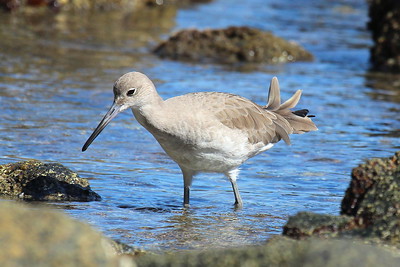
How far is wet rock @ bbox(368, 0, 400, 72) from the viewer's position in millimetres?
15008

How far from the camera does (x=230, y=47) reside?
15.6 meters

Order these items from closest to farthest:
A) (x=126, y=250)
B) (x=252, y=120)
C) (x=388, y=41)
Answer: (x=126, y=250) → (x=252, y=120) → (x=388, y=41)

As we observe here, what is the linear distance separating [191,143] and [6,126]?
3778 mm

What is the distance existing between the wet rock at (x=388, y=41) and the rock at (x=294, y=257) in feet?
37.4

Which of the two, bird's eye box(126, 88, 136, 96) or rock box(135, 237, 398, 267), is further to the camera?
bird's eye box(126, 88, 136, 96)

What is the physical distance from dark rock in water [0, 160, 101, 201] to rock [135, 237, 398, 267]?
286 cm

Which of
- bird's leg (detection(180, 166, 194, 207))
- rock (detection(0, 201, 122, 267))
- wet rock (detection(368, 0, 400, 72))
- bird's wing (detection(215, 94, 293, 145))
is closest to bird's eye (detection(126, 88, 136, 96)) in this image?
bird's wing (detection(215, 94, 293, 145))

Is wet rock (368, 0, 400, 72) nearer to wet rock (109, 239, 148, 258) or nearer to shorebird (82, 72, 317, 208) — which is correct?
shorebird (82, 72, 317, 208)

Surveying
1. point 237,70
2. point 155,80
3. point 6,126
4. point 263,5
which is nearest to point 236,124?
point 6,126

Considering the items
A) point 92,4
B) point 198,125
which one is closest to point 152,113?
point 198,125

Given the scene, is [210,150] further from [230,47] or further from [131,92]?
[230,47]

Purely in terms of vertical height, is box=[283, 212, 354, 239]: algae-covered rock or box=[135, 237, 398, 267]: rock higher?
box=[135, 237, 398, 267]: rock

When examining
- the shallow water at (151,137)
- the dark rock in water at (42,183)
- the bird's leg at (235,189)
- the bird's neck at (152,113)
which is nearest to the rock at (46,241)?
the shallow water at (151,137)

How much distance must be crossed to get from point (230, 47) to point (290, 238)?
10.9m
